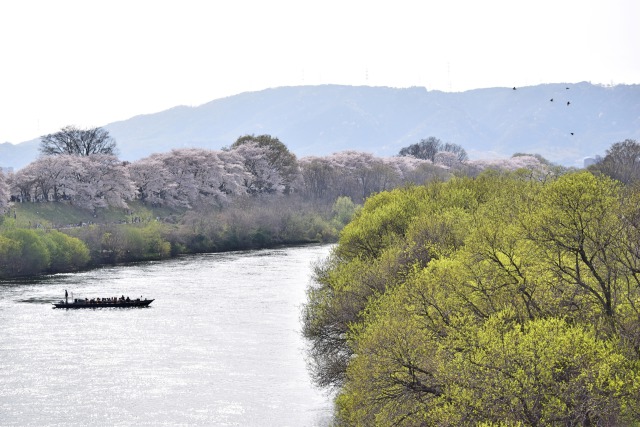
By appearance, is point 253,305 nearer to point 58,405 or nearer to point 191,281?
point 191,281

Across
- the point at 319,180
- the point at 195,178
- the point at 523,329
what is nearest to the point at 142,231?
the point at 195,178

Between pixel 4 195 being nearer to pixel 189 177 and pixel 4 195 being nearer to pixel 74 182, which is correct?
pixel 74 182

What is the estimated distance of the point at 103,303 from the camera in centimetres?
7338

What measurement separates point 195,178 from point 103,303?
82.7 m

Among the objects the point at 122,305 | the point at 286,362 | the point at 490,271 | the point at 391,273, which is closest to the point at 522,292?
the point at 490,271

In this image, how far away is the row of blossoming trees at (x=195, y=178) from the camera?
133m

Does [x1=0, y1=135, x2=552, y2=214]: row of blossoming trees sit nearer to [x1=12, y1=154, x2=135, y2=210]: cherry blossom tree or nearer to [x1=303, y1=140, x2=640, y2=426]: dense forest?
[x1=12, y1=154, x2=135, y2=210]: cherry blossom tree

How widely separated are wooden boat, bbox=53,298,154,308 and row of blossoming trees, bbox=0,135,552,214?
4979 centimetres

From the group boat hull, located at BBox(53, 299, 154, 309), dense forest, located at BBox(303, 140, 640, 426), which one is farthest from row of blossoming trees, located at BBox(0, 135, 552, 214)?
dense forest, located at BBox(303, 140, 640, 426)

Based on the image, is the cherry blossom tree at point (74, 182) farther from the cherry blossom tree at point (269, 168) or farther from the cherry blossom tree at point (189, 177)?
the cherry blossom tree at point (269, 168)

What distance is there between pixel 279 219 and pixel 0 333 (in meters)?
73.2

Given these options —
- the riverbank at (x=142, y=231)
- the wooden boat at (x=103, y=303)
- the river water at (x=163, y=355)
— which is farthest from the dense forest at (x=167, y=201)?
the wooden boat at (x=103, y=303)

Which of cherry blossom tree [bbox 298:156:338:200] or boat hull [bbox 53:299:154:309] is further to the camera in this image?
cherry blossom tree [bbox 298:156:338:200]

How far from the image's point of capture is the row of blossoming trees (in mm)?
132875
